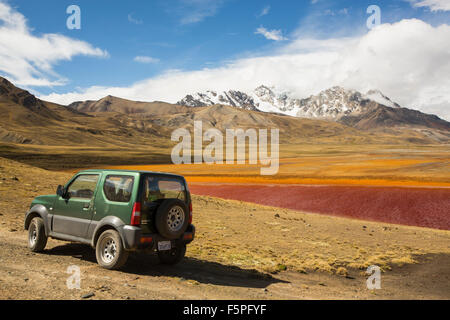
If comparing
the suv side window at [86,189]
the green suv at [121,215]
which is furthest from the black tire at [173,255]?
the suv side window at [86,189]

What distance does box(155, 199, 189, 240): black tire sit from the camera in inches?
335

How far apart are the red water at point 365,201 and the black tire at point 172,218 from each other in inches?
1044

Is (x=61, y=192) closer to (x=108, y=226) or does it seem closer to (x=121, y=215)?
(x=108, y=226)

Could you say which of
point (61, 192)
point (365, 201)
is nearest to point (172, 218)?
point (61, 192)

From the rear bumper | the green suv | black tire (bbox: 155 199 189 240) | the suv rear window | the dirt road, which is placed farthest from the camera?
the suv rear window

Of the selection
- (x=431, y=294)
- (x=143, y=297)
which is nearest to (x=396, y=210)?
(x=431, y=294)

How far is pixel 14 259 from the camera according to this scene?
9109 millimetres

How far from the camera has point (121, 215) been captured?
841 centimetres

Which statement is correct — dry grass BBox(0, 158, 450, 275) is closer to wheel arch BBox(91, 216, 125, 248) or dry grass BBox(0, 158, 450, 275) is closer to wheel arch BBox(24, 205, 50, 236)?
wheel arch BBox(24, 205, 50, 236)

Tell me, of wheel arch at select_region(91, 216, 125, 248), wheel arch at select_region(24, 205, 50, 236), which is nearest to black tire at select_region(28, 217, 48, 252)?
wheel arch at select_region(24, 205, 50, 236)

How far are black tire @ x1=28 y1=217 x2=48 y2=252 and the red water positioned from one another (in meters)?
27.6
